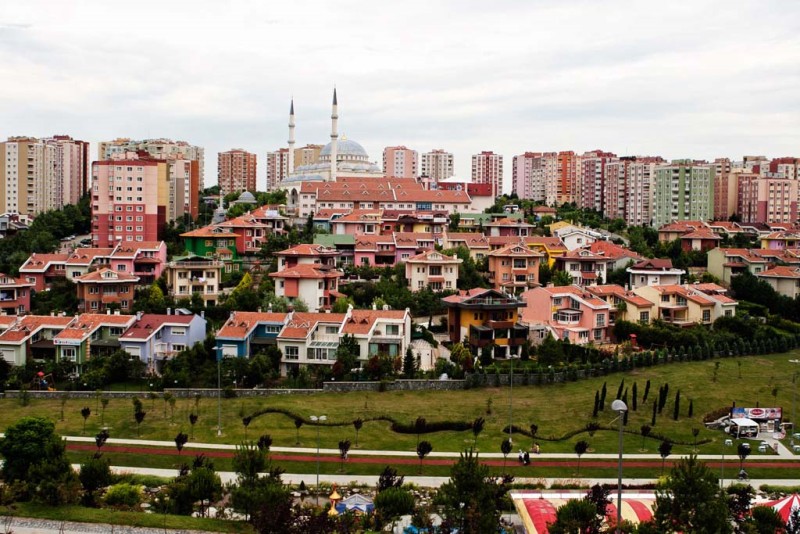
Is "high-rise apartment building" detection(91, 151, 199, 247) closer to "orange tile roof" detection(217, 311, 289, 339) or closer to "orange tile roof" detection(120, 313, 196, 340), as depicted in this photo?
"orange tile roof" detection(120, 313, 196, 340)

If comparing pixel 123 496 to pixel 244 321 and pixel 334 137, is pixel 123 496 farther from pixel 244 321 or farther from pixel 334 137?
pixel 334 137

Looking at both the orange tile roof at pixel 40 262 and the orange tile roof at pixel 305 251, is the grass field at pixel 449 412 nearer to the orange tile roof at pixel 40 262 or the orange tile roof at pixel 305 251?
the orange tile roof at pixel 305 251

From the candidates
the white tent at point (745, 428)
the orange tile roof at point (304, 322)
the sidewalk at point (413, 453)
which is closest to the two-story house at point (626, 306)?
the white tent at point (745, 428)

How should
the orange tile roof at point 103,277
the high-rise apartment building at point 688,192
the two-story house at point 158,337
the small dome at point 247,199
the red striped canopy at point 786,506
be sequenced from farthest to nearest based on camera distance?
the small dome at point 247,199 → the high-rise apartment building at point 688,192 → the orange tile roof at point 103,277 → the two-story house at point 158,337 → the red striped canopy at point 786,506

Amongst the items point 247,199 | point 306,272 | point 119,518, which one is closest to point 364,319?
point 306,272

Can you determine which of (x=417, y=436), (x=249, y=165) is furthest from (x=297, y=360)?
(x=249, y=165)

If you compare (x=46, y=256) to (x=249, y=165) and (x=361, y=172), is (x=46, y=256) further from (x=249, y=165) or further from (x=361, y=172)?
(x=249, y=165)
